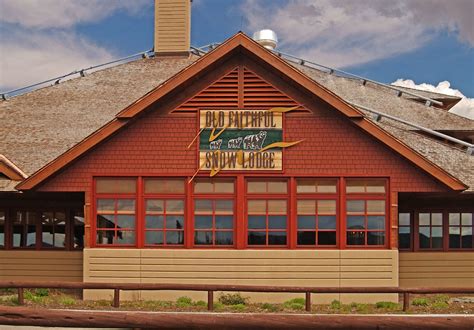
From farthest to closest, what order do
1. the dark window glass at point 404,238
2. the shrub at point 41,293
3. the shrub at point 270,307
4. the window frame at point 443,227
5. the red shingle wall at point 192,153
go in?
the dark window glass at point 404,238, the window frame at point 443,227, the shrub at point 41,293, the red shingle wall at point 192,153, the shrub at point 270,307

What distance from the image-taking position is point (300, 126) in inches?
744

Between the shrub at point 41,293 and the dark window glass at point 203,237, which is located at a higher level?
the dark window glass at point 203,237

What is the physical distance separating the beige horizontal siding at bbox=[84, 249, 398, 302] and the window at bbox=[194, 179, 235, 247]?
43 centimetres

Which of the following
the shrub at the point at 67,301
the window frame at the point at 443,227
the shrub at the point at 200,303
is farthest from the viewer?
the window frame at the point at 443,227

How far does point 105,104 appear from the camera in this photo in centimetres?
2639

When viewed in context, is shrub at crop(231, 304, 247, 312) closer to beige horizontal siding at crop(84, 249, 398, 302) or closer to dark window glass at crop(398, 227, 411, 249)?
beige horizontal siding at crop(84, 249, 398, 302)

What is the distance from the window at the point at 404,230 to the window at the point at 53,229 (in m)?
11.1

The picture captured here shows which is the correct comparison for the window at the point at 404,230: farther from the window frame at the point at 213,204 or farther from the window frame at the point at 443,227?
the window frame at the point at 213,204

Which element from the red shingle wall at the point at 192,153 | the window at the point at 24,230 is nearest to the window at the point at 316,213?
the red shingle wall at the point at 192,153

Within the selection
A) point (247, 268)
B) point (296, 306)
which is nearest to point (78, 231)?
point (247, 268)

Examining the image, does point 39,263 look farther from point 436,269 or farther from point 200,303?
point 436,269

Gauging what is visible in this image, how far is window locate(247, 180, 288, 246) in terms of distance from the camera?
62.0ft

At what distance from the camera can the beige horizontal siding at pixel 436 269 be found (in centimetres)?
2062

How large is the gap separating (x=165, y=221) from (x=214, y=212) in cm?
148
